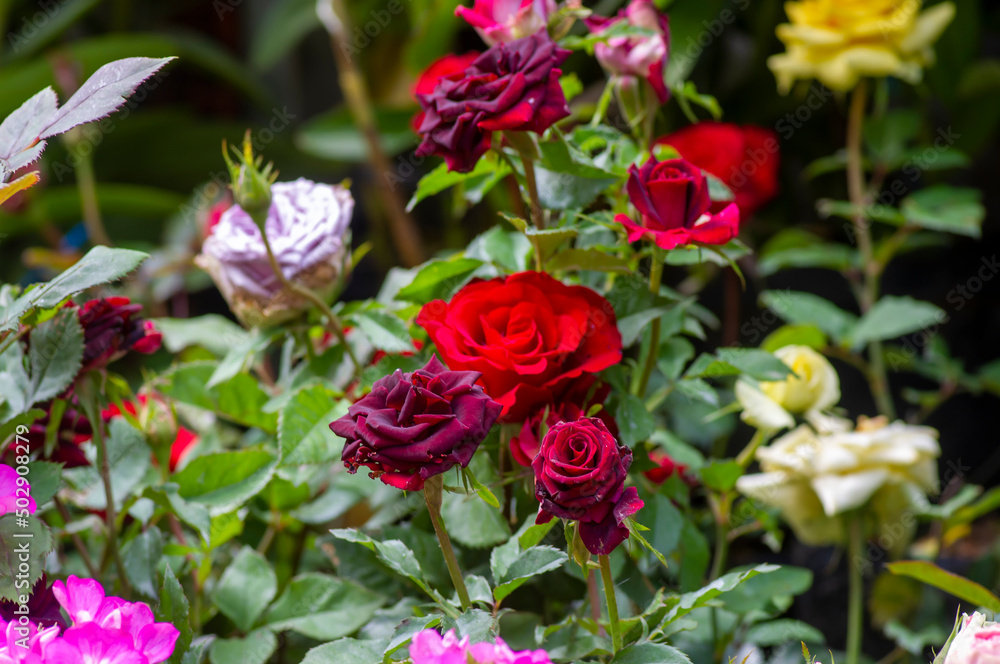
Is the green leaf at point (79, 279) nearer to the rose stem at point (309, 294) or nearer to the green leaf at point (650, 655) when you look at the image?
the rose stem at point (309, 294)

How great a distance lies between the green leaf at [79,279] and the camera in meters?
0.29

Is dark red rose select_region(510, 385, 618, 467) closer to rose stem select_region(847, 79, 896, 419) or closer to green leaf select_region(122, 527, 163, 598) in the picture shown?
green leaf select_region(122, 527, 163, 598)

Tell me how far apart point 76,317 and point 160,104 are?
1.29m

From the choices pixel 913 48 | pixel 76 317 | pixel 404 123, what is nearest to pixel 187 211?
pixel 404 123

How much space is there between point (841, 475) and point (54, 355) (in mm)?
404

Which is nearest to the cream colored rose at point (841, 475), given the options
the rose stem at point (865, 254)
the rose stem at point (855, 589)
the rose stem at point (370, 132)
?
the rose stem at point (855, 589)

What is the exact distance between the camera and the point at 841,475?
1.57 feet

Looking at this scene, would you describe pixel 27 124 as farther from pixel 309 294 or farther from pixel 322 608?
pixel 322 608

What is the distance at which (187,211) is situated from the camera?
90 cm

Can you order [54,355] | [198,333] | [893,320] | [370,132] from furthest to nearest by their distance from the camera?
[370,132], [893,320], [198,333], [54,355]

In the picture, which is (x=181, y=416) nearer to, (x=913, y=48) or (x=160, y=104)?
(x=913, y=48)

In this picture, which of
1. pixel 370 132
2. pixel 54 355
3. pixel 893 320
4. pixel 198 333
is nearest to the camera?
pixel 54 355

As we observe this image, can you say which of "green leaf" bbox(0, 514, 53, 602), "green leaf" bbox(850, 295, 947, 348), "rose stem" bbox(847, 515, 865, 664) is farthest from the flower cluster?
"green leaf" bbox(850, 295, 947, 348)

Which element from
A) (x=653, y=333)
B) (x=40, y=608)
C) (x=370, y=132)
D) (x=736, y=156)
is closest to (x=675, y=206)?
(x=653, y=333)
